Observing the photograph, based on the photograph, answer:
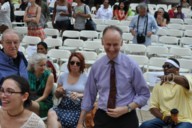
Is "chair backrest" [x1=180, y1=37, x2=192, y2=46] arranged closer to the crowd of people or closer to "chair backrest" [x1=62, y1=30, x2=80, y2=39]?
"chair backrest" [x1=62, y1=30, x2=80, y2=39]

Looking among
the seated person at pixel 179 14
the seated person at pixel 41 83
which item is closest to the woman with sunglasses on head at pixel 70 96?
the seated person at pixel 41 83

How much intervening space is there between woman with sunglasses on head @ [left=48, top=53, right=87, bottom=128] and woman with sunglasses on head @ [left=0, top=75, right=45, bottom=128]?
1387 millimetres

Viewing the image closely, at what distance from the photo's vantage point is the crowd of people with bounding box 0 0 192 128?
2.80 metres

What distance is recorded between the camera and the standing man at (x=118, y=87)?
3.03 m

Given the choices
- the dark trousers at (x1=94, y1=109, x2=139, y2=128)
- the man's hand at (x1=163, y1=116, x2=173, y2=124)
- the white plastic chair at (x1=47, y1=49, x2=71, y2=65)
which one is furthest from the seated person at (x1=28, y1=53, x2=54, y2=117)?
the white plastic chair at (x1=47, y1=49, x2=71, y2=65)

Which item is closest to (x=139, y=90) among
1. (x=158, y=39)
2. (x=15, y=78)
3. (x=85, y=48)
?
(x=15, y=78)

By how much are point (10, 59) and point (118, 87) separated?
3.61 feet

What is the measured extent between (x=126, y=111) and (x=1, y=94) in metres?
0.92

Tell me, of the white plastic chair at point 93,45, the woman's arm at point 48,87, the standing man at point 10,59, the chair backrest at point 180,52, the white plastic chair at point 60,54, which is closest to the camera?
the standing man at point 10,59

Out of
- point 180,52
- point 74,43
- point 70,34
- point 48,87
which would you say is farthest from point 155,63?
point 48,87

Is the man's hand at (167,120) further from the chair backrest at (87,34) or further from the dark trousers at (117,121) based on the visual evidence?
the chair backrest at (87,34)

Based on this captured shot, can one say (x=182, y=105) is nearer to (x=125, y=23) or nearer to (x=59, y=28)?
(x=59, y=28)

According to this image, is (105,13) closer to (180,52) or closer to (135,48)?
(135,48)

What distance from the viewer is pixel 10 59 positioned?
3602 mm
